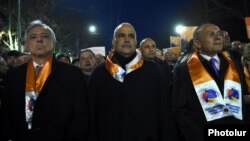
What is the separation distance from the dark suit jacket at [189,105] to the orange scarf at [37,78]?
5.63ft

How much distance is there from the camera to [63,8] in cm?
3691

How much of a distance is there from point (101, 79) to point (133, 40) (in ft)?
2.21

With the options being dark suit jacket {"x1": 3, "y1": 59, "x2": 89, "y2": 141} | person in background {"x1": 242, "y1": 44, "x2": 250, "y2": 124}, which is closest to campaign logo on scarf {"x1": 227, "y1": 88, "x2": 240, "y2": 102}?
person in background {"x1": 242, "y1": 44, "x2": 250, "y2": 124}

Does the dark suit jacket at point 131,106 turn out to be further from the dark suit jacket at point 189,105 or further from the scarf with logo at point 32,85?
the scarf with logo at point 32,85

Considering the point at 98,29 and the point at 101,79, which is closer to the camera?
the point at 101,79

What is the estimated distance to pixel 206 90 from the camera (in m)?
5.35

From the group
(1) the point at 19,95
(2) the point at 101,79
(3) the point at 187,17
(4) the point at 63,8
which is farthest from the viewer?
(4) the point at 63,8

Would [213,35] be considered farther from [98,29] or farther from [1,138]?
[98,29]

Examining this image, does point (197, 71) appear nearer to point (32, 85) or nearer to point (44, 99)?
point (44, 99)

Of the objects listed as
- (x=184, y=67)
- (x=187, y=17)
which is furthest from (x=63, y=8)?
(x=184, y=67)

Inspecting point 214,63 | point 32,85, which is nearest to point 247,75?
point 214,63

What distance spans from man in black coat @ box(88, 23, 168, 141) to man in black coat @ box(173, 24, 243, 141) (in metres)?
0.33

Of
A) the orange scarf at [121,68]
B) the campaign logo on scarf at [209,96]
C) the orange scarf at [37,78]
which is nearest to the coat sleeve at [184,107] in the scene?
the campaign logo on scarf at [209,96]

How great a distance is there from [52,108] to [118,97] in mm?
836
